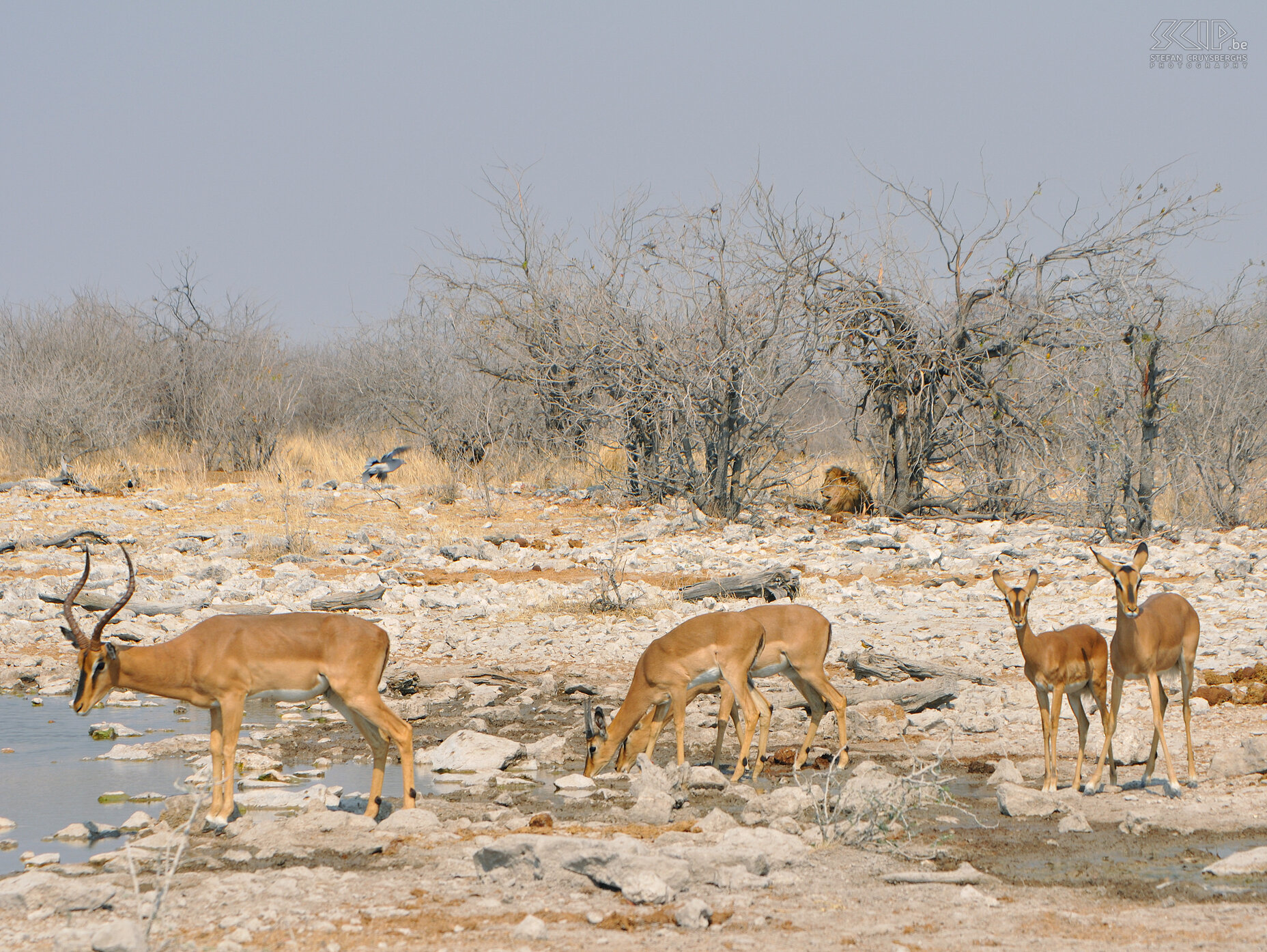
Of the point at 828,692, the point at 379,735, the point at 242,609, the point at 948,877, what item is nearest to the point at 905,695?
the point at 828,692

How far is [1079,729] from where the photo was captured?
811 cm

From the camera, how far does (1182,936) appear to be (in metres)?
4.83

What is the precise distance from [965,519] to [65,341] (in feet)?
74.7

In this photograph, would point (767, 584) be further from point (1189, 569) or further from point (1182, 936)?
point (1182, 936)

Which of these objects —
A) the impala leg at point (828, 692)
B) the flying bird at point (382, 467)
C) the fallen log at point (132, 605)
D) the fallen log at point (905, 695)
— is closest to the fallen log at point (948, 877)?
the impala leg at point (828, 692)

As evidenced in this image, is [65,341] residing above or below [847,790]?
above

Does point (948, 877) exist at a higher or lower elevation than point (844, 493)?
lower

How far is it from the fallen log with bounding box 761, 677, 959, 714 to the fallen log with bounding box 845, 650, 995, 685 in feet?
0.63

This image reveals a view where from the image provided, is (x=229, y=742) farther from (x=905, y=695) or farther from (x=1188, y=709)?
(x=1188, y=709)

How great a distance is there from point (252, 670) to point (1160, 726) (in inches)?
216

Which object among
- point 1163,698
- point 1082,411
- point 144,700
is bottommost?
point 144,700

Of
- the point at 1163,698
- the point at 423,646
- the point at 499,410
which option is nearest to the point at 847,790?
the point at 1163,698

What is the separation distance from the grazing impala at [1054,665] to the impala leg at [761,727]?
1.84 metres

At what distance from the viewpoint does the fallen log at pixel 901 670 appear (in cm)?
1133
